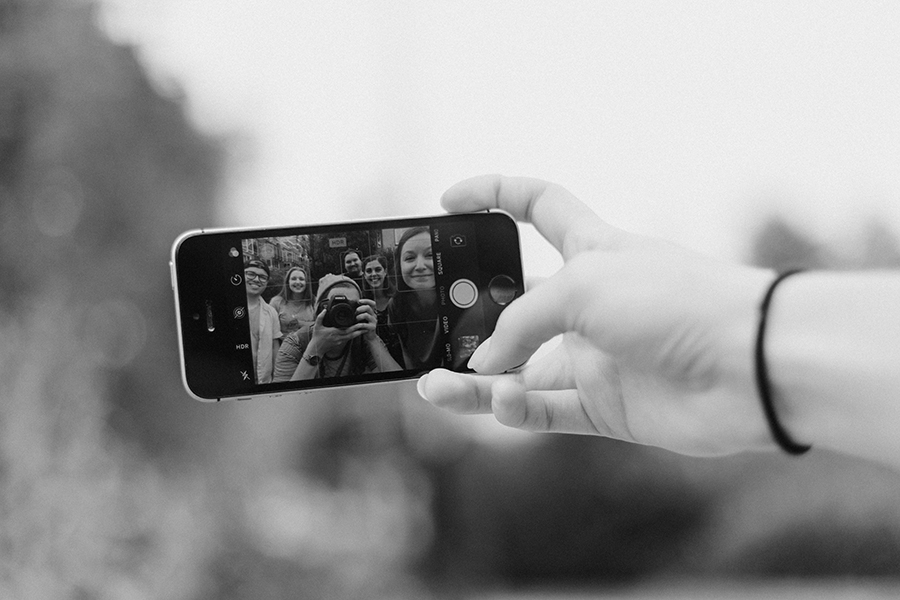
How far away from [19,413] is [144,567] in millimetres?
346

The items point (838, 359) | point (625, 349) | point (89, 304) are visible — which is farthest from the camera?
point (89, 304)

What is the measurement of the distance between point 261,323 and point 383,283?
0.13 meters

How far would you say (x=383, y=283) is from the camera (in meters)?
0.74

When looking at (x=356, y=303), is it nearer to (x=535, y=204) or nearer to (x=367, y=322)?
(x=367, y=322)

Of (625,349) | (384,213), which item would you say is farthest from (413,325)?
(384,213)

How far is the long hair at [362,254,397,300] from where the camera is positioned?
0.74 m

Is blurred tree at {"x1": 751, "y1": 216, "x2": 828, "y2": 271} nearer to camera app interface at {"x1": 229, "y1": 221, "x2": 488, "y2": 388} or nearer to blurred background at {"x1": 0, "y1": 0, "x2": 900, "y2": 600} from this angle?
blurred background at {"x1": 0, "y1": 0, "x2": 900, "y2": 600}

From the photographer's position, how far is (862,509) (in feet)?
4.18

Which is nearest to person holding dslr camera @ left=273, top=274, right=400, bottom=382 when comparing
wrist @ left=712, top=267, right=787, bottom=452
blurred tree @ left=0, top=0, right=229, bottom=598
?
wrist @ left=712, top=267, right=787, bottom=452

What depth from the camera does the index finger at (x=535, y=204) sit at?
0.69 metres

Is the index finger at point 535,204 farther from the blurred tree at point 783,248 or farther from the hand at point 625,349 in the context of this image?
the blurred tree at point 783,248

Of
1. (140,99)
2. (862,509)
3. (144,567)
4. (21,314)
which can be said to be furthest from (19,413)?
(862,509)

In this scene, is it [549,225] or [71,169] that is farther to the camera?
[71,169]

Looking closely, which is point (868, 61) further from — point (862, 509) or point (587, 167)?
point (862, 509)
